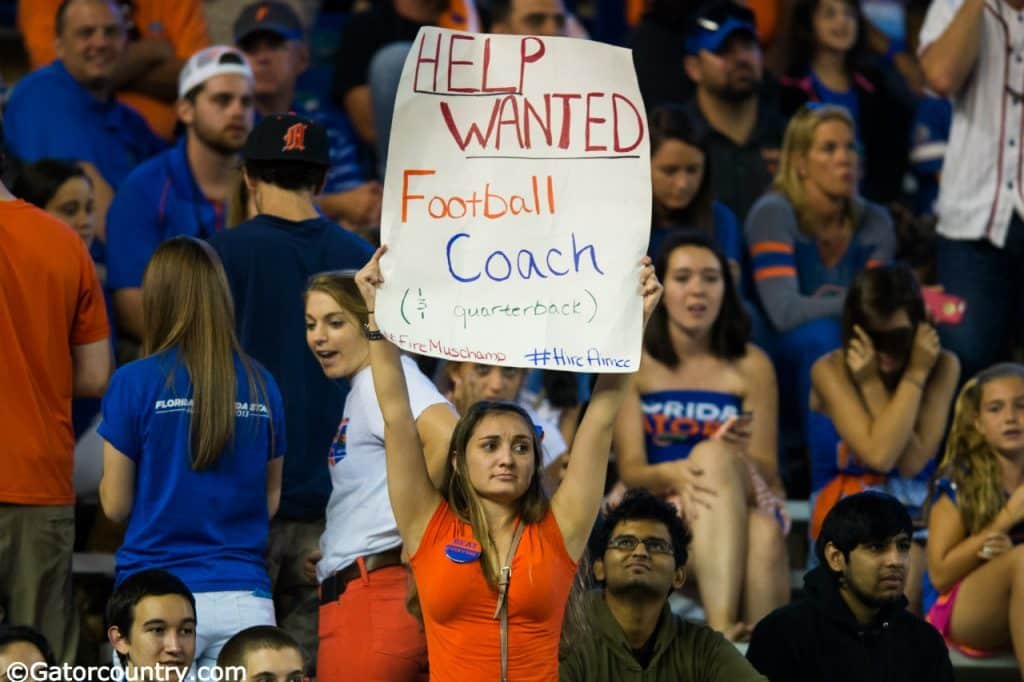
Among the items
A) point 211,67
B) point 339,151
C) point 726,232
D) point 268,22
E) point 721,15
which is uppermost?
point 721,15

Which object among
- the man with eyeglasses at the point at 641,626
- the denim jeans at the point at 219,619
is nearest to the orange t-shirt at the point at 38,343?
the denim jeans at the point at 219,619

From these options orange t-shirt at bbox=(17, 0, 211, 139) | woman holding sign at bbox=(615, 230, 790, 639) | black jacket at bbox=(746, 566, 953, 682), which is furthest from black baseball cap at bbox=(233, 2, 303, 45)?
black jacket at bbox=(746, 566, 953, 682)

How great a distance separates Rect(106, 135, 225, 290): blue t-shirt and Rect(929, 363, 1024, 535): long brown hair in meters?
2.84

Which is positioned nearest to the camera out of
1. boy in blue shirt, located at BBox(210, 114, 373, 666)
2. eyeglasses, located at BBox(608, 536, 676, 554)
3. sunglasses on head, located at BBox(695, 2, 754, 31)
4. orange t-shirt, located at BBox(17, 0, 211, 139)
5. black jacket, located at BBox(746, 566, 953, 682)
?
eyeglasses, located at BBox(608, 536, 676, 554)

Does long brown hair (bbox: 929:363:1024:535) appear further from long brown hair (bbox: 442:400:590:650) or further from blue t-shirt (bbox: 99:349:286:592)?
blue t-shirt (bbox: 99:349:286:592)

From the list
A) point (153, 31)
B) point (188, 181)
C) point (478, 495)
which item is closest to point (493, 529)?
point (478, 495)

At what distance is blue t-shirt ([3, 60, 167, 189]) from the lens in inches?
317

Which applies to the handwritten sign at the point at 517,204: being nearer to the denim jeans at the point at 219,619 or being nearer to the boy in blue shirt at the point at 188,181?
the denim jeans at the point at 219,619

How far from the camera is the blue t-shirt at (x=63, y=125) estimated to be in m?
8.05

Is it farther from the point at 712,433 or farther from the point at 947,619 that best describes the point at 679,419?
the point at 947,619

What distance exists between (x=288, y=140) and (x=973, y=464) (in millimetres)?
2589

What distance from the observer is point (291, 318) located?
600 cm

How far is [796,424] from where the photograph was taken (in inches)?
322

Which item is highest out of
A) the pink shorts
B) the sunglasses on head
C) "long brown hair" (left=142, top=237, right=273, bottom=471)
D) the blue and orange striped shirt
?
the sunglasses on head
